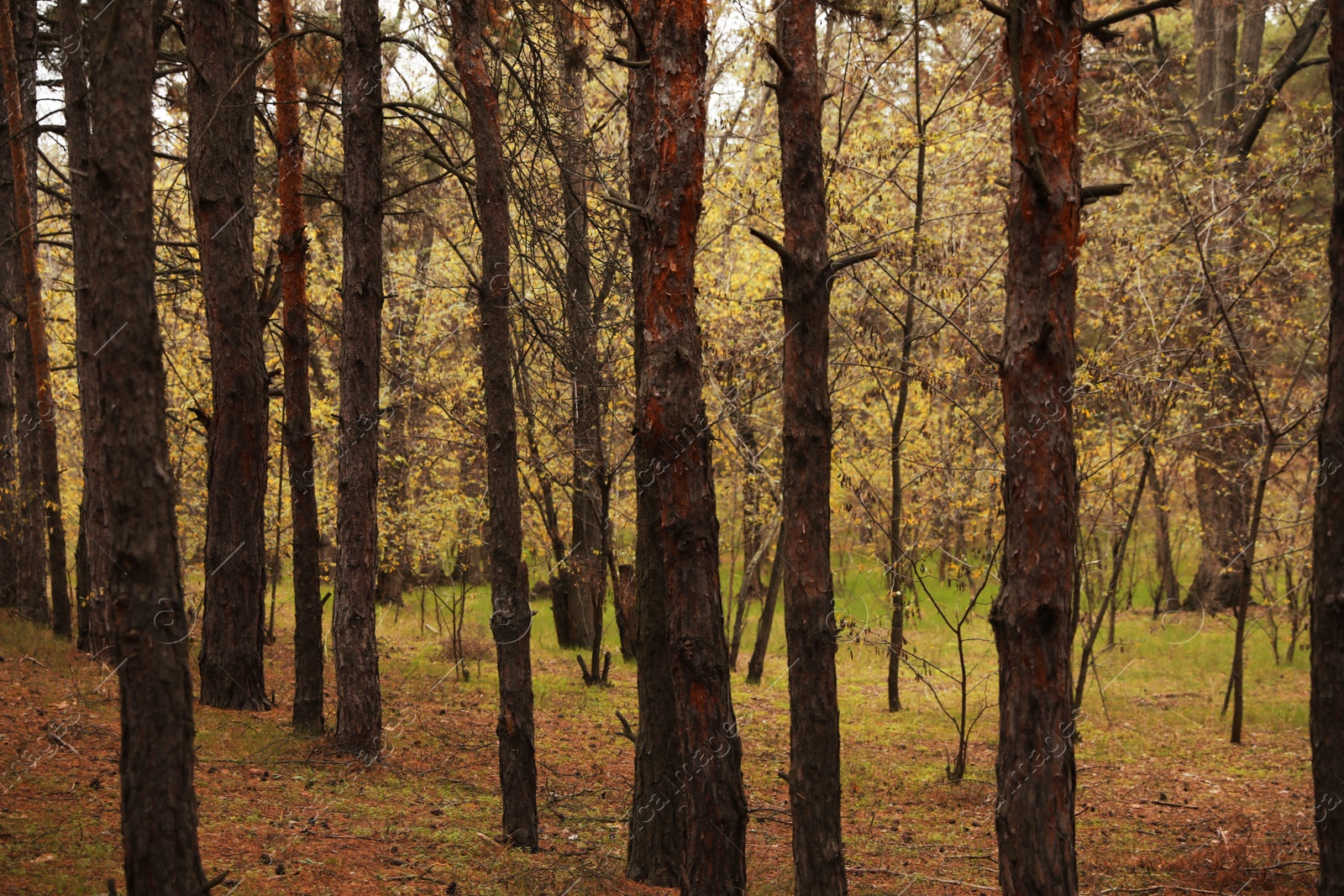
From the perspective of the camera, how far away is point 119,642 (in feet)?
10.9

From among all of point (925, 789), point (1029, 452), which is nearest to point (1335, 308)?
point (1029, 452)

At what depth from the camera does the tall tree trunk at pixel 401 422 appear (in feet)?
53.1

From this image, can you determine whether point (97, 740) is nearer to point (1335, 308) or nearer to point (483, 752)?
point (483, 752)

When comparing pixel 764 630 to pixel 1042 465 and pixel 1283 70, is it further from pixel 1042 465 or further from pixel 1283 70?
pixel 1283 70

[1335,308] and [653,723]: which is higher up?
[1335,308]

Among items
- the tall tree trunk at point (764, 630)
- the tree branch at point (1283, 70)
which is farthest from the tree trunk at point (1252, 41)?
the tall tree trunk at point (764, 630)

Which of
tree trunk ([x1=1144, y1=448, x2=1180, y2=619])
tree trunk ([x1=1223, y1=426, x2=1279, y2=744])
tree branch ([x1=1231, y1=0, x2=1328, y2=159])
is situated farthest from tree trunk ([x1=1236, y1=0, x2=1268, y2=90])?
tree trunk ([x1=1223, y1=426, x2=1279, y2=744])

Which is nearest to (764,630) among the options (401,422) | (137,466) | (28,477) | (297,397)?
(401,422)

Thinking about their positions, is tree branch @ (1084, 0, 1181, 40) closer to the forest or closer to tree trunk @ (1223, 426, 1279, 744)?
the forest

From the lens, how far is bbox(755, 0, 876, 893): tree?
18.3 feet

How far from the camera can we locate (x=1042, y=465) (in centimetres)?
462

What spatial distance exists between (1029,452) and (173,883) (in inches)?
155

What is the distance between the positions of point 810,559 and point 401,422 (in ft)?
44.2

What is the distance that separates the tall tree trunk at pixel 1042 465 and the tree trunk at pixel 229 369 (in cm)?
660
